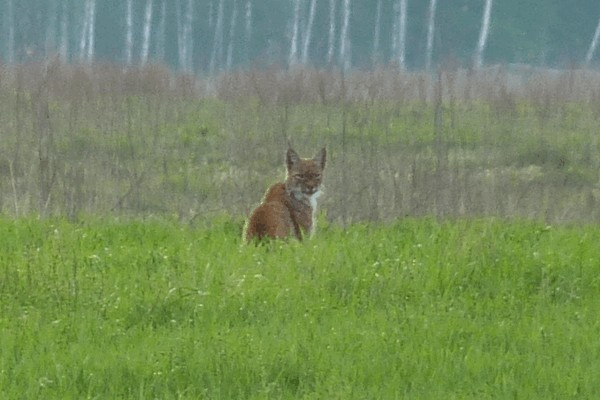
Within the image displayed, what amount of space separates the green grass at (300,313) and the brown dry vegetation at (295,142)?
176cm

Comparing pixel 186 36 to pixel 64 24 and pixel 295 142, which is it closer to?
pixel 64 24

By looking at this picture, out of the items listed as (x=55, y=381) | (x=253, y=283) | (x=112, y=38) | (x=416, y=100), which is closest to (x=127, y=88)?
(x=416, y=100)

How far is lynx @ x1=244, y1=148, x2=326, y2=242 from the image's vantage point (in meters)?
8.74

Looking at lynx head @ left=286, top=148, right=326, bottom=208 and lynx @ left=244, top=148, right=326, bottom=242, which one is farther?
lynx head @ left=286, top=148, right=326, bottom=208

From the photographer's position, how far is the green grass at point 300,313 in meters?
5.77

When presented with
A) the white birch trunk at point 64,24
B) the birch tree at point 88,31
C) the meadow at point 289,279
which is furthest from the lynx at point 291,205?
the white birch trunk at point 64,24

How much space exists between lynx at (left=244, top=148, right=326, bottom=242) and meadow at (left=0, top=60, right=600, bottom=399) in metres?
0.19

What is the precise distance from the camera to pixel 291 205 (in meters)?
9.54

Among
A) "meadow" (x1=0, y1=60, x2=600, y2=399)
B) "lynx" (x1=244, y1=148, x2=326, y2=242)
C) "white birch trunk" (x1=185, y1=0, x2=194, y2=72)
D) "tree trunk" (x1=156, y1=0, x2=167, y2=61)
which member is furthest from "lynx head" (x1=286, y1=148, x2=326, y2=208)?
"tree trunk" (x1=156, y1=0, x2=167, y2=61)

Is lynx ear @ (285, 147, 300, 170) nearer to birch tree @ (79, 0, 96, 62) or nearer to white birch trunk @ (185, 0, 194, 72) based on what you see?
birch tree @ (79, 0, 96, 62)

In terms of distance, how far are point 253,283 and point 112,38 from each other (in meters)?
45.5

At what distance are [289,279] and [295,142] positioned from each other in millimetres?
6787

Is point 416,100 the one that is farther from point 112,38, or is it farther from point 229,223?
point 112,38

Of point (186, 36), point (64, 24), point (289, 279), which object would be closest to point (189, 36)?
point (186, 36)
